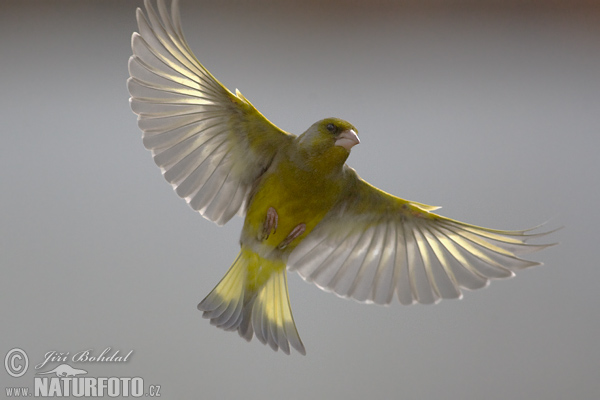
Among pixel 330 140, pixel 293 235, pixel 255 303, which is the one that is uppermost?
pixel 330 140

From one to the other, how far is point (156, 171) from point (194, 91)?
1.56m

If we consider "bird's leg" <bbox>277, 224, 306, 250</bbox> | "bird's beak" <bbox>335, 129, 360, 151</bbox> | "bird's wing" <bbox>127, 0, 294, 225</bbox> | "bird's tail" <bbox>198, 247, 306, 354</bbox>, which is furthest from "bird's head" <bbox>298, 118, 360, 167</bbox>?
"bird's tail" <bbox>198, 247, 306, 354</bbox>

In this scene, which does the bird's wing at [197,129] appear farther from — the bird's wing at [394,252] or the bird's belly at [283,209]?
the bird's wing at [394,252]

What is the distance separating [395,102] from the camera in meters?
3.25

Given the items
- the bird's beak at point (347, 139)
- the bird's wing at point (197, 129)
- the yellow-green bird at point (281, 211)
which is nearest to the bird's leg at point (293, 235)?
the yellow-green bird at point (281, 211)

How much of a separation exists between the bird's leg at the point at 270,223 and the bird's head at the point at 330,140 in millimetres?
219

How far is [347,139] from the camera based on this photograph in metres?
1.60

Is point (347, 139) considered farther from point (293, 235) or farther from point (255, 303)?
point (255, 303)

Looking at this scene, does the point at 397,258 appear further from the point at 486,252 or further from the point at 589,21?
the point at 589,21

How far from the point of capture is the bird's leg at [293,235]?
5.95ft

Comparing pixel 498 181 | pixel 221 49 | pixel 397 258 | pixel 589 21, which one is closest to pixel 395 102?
pixel 498 181

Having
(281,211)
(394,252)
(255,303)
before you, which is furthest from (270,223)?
(394,252)

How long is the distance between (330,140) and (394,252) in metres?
0.54

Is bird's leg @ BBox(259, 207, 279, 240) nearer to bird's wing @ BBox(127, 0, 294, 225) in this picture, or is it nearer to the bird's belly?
the bird's belly
